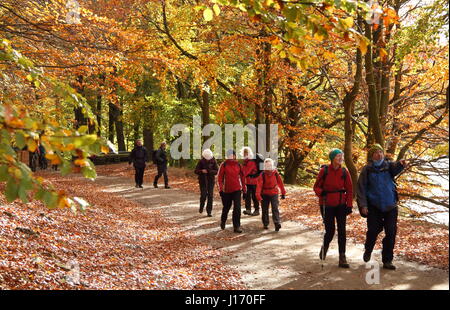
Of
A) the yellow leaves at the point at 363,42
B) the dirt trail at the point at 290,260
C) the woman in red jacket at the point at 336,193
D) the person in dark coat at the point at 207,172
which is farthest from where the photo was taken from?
the person in dark coat at the point at 207,172

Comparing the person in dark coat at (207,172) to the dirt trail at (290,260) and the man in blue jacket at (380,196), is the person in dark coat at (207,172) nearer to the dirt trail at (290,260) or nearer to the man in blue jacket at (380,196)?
the dirt trail at (290,260)

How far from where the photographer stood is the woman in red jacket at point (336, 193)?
7.70m

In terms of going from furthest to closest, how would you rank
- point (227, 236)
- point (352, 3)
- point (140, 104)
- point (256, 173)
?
point (140, 104)
point (256, 173)
point (227, 236)
point (352, 3)

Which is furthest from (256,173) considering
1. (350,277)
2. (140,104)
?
(140,104)

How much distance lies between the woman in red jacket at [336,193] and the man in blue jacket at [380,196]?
35 centimetres

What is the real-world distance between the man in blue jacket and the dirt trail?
615 millimetres

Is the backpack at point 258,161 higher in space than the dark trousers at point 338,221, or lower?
higher

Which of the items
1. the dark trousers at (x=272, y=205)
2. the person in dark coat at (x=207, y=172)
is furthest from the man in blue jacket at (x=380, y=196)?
the person in dark coat at (x=207, y=172)

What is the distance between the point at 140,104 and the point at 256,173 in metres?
16.3

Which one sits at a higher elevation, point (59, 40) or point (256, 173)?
point (59, 40)

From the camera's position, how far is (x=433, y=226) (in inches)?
440
